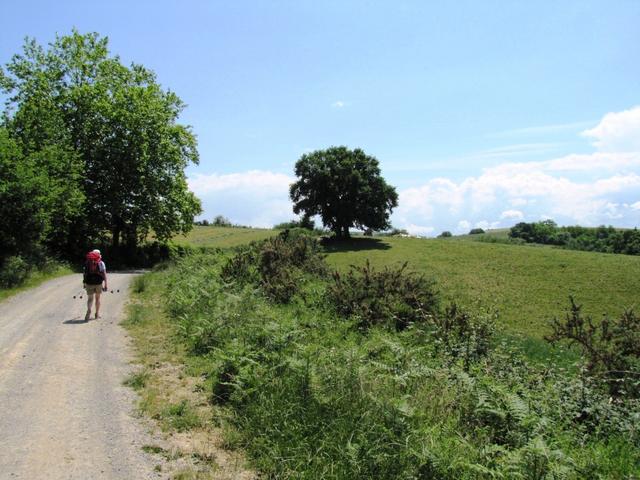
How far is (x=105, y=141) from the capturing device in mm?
40562

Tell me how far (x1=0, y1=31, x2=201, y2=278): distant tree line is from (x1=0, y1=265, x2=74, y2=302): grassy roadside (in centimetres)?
497

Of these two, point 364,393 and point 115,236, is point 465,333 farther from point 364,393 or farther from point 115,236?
point 115,236

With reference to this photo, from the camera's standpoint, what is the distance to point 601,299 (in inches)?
1499

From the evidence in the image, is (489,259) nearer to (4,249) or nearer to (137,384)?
(4,249)

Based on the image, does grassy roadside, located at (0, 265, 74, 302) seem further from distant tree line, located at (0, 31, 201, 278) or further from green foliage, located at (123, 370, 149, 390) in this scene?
green foliage, located at (123, 370, 149, 390)

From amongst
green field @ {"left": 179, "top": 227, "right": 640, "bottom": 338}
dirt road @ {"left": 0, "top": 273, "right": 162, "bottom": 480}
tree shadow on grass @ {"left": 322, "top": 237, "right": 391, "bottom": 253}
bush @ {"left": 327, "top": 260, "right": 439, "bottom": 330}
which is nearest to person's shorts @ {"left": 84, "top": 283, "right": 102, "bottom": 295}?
dirt road @ {"left": 0, "top": 273, "right": 162, "bottom": 480}

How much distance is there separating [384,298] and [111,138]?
34.7 metres

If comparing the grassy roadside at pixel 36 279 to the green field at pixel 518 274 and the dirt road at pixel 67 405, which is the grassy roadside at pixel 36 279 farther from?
the green field at pixel 518 274

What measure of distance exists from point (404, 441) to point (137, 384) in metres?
5.14

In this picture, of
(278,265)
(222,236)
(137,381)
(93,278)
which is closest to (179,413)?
(137,381)

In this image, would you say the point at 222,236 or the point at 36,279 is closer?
the point at 36,279

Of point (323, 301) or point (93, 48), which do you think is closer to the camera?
point (323, 301)

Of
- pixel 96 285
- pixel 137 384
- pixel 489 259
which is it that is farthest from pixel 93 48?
pixel 489 259

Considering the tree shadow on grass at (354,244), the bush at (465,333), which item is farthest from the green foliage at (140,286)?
the tree shadow on grass at (354,244)
